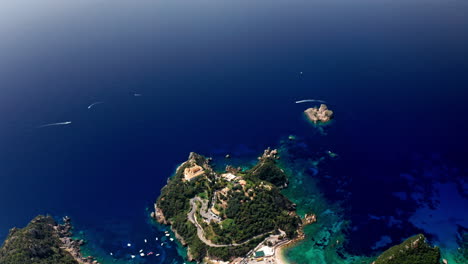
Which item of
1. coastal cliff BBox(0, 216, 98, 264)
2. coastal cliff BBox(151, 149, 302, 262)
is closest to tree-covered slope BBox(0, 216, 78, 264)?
coastal cliff BBox(0, 216, 98, 264)

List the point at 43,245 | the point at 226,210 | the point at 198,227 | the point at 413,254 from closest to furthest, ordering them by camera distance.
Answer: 1. the point at 413,254
2. the point at 43,245
3. the point at 198,227
4. the point at 226,210

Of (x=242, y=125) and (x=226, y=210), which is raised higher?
(x=242, y=125)

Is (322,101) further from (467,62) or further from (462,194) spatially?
(467,62)

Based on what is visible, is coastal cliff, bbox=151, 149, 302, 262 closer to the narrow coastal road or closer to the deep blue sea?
the narrow coastal road

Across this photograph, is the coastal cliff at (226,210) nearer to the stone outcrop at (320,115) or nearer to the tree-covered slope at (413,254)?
the tree-covered slope at (413,254)

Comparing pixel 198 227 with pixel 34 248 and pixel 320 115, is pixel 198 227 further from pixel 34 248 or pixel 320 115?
pixel 320 115

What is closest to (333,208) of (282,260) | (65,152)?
(282,260)

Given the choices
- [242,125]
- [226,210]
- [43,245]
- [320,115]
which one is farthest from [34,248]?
[320,115]
